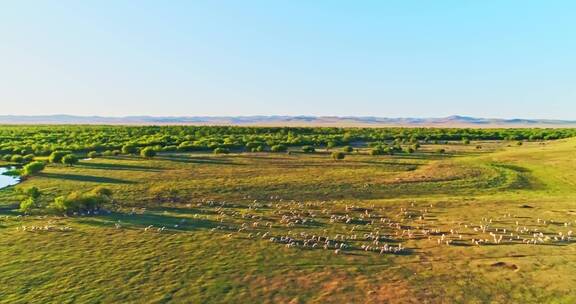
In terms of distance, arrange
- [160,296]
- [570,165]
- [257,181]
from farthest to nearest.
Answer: [570,165], [257,181], [160,296]

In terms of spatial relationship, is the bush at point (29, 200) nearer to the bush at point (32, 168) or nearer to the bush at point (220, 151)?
the bush at point (32, 168)

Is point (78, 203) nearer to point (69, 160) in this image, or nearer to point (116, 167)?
point (116, 167)

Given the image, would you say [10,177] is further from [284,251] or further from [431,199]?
[431,199]

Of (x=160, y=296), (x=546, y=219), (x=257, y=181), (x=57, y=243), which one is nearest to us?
(x=160, y=296)

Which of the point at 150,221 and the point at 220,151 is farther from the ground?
the point at 220,151

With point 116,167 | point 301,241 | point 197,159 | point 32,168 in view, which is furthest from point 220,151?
point 301,241

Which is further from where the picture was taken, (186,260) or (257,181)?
(257,181)

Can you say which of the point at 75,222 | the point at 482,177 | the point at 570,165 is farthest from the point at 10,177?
the point at 570,165
